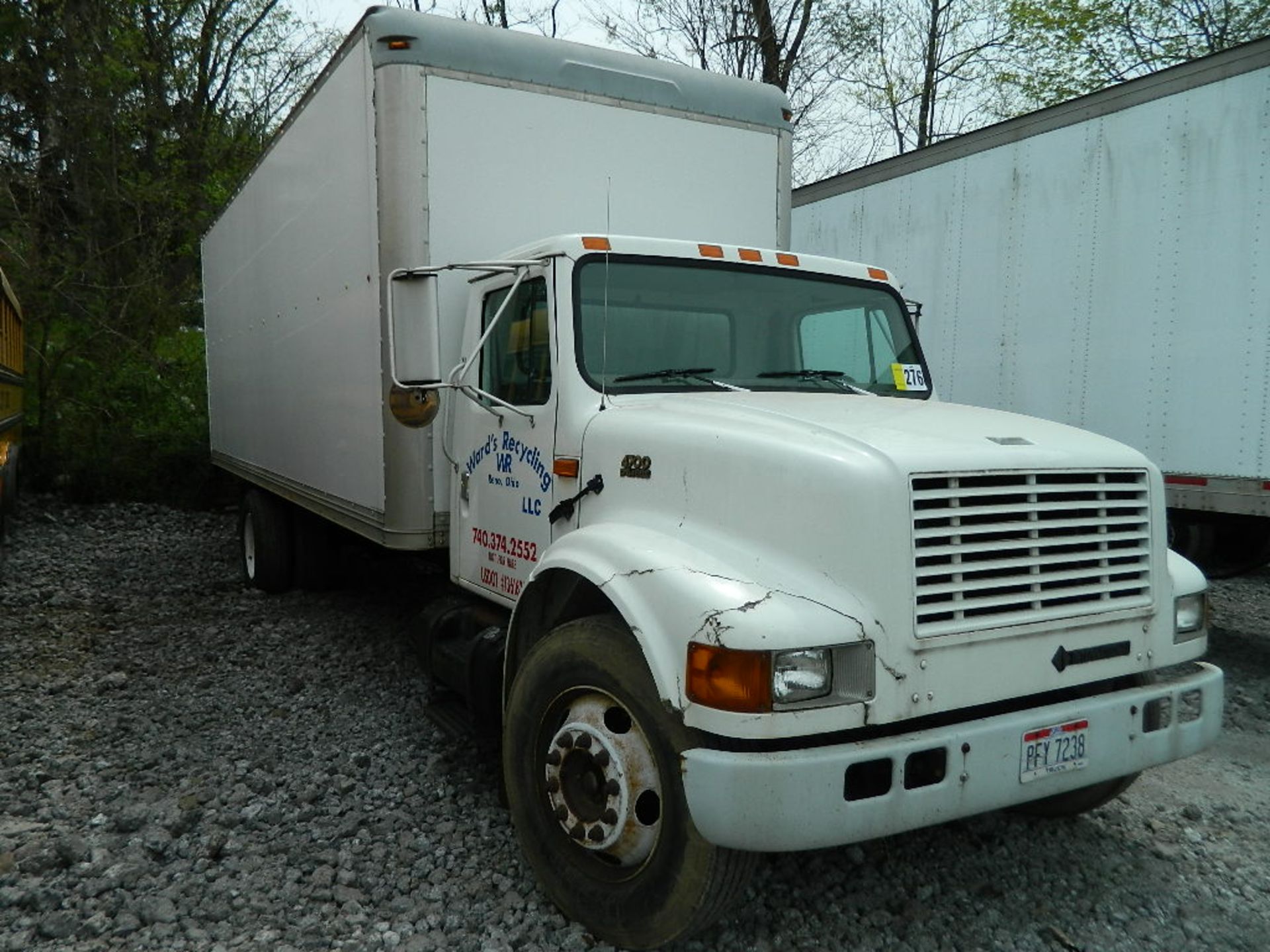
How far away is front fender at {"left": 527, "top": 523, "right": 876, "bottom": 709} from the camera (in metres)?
2.50

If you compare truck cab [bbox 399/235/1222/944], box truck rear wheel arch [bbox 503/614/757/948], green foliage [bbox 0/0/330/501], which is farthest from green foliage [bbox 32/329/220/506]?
box truck rear wheel arch [bbox 503/614/757/948]

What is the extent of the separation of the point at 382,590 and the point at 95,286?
853cm

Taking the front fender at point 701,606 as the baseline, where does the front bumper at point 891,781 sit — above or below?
below

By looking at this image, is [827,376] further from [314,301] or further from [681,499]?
[314,301]

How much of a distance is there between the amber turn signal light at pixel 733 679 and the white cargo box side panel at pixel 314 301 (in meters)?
2.65

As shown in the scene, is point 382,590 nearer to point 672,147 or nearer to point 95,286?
point 672,147

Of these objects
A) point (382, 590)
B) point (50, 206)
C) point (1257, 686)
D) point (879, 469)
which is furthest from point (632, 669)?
point (50, 206)

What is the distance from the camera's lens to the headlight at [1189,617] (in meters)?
3.21

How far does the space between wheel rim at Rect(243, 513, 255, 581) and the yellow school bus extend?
2383 millimetres

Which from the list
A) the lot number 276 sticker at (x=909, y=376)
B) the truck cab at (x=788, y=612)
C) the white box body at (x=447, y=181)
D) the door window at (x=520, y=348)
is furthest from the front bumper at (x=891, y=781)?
the white box body at (x=447, y=181)

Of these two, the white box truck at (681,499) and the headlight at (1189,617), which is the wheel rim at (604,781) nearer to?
the white box truck at (681,499)

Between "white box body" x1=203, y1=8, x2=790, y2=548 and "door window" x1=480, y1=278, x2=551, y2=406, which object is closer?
"door window" x1=480, y1=278, x2=551, y2=406

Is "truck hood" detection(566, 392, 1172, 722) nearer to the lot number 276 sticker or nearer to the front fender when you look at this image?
the front fender

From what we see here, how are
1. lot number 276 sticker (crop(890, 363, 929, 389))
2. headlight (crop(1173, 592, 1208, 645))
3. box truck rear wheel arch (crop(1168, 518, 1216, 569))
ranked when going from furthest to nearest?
box truck rear wheel arch (crop(1168, 518, 1216, 569)) → lot number 276 sticker (crop(890, 363, 929, 389)) → headlight (crop(1173, 592, 1208, 645))
